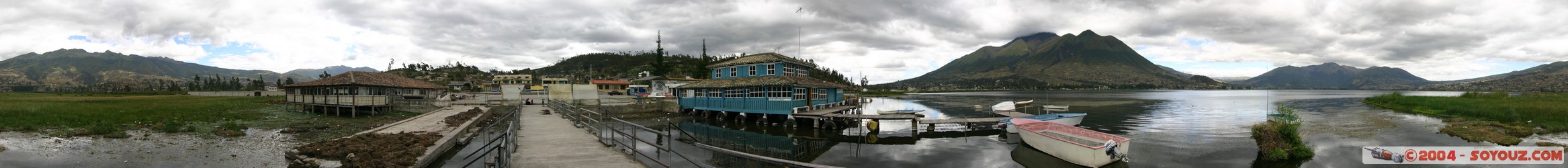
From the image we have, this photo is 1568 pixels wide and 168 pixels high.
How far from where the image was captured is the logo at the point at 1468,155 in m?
15.1

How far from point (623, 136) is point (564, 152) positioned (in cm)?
385

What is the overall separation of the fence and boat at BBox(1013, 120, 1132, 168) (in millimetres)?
12318

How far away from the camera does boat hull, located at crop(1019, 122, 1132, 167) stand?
1439 centimetres

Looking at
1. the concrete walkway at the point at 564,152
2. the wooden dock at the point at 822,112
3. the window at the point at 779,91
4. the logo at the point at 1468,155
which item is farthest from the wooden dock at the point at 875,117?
the logo at the point at 1468,155

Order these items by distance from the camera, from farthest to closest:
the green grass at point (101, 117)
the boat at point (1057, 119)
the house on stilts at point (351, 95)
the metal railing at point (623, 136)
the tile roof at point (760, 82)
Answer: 1. the house on stilts at point (351, 95)
2. the tile roof at point (760, 82)
3. the boat at point (1057, 119)
4. the green grass at point (101, 117)
5. the metal railing at point (623, 136)

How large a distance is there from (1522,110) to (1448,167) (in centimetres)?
2286

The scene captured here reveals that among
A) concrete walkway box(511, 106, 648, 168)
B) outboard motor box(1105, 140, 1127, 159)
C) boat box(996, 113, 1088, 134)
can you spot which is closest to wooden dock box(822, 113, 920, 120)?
boat box(996, 113, 1088, 134)

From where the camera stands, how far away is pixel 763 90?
27.4 metres

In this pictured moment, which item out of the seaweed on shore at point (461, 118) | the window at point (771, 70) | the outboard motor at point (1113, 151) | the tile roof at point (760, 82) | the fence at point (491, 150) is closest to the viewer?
the fence at point (491, 150)

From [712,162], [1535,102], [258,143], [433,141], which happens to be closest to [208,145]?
[258,143]

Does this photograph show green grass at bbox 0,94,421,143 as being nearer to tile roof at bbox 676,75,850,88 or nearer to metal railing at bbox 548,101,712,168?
metal railing at bbox 548,101,712,168

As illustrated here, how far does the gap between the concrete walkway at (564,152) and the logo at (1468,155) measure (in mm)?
18724

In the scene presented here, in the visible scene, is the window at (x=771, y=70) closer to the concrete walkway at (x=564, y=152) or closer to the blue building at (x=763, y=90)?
the blue building at (x=763, y=90)

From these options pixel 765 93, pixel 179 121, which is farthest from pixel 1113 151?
pixel 179 121
